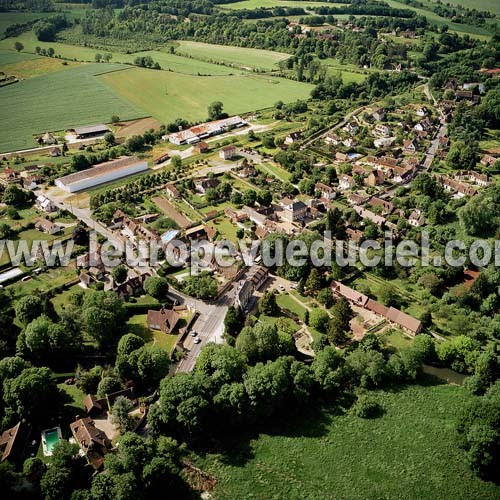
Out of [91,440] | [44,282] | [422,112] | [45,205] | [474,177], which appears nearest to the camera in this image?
[91,440]

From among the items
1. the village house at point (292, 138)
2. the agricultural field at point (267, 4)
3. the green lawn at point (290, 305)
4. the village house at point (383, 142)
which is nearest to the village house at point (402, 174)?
the village house at point (383, 142)

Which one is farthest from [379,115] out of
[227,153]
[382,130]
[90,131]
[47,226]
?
[47,226]

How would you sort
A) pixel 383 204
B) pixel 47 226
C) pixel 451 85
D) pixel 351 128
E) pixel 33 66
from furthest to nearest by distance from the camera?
pixel 33 66 → pixel 451 85 → pixel 351 128 → pixel 383 204 → pixel 47 226

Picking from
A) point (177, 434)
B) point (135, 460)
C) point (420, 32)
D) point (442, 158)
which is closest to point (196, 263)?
point (177, 434)

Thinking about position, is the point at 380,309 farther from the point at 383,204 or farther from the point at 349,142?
the point at 349,142

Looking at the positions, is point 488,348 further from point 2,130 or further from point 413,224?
point 2,130
